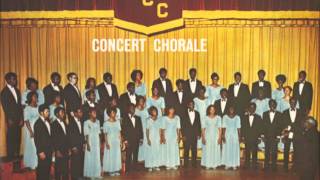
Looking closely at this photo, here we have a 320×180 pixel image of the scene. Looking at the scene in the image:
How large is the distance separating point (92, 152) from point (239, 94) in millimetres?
1619

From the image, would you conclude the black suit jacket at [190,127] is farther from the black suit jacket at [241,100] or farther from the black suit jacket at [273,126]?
the black suit jacket at [273,126]

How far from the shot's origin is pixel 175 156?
4738 mm

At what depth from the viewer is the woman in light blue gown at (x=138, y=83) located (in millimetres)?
4734

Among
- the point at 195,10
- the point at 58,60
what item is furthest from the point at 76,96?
the point at 195,10

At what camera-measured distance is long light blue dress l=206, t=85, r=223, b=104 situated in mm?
4730

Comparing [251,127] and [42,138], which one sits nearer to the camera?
[42,138]

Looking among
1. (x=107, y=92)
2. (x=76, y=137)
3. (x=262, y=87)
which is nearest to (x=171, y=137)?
(x=107, y=92)

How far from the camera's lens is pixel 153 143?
4.72 metres

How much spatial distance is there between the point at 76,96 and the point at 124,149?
73 centimetres

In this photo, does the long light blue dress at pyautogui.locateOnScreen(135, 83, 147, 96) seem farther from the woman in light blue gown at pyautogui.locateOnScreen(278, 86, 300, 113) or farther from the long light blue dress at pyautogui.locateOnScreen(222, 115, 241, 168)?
the woman in light blue gown at pyautogui.locateOnScreen(278, 86, 300, 113)

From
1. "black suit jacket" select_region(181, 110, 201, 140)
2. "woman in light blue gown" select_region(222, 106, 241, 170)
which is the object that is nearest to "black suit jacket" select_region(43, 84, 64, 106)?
"black suit jacket" select_region(181, 110, 201, 140)

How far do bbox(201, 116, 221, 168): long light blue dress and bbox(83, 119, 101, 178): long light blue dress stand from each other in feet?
3.55

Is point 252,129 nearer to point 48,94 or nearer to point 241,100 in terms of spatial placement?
point 241,100

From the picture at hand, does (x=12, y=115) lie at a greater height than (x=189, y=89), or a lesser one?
lesser
